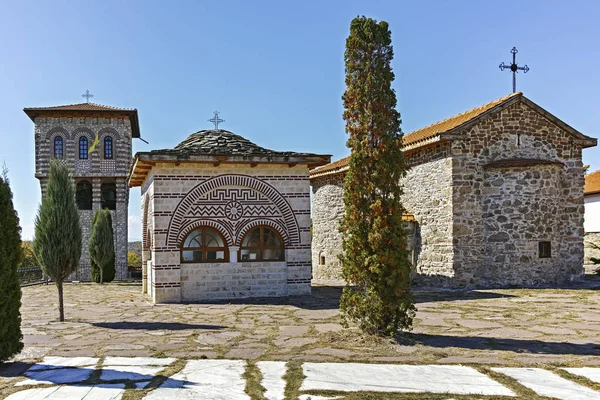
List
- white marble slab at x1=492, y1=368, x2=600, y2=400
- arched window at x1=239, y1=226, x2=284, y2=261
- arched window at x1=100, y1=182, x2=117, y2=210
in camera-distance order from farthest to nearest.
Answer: arched window at x1=100, y1=182, x2=117, y2=210 → arched window at x1=239, y1=226, x2=284, y2=261 → white marble slab at x1=492, y1=368, x2=600, y2=400

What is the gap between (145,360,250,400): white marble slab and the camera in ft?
16.0

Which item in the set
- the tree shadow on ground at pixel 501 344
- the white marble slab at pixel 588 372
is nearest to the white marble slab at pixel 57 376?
the tree shadow on ground at pixel 501 344

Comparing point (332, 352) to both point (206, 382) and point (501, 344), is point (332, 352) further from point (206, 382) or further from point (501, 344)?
point (501, 344)

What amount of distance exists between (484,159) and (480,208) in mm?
1397

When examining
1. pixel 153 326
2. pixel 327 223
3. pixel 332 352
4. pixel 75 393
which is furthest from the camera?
pixel 327 223

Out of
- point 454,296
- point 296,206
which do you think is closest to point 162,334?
point 296,206

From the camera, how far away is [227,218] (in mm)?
13203

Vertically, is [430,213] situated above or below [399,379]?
above

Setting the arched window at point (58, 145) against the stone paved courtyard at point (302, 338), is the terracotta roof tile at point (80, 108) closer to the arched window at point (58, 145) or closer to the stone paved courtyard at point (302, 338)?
the arched window at point (58, 145)

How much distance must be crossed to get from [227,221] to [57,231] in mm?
4075

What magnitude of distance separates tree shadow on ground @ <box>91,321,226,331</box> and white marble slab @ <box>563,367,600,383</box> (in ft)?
17.0

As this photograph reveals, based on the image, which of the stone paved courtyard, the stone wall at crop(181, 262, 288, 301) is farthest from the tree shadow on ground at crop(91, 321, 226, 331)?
the stone wall at crop(181, 262, 288, 301)

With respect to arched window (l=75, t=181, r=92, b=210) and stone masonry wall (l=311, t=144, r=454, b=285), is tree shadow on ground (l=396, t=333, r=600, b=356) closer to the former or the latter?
stone masonry wall (l=311, t=144, r=454, b=285)

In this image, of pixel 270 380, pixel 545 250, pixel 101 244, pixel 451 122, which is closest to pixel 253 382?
pixel 270 380
